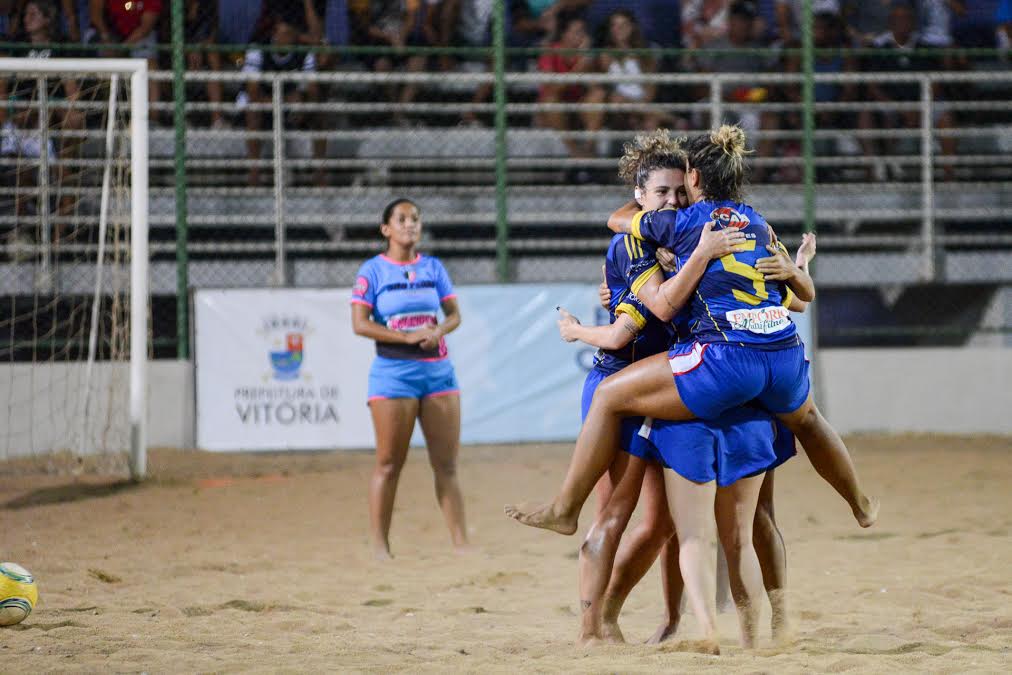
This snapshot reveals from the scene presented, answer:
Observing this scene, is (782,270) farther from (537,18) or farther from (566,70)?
(537,18)

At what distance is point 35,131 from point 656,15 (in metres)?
6.88

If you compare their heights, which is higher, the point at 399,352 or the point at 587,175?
the point at 587,175

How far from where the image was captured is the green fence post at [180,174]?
11625 mm

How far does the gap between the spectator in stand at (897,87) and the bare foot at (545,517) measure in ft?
33.4

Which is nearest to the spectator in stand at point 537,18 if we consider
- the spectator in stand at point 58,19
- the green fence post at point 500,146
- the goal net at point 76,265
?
the green fence post at point 500,146

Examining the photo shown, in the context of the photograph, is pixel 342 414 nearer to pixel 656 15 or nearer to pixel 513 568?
pixel 513 568

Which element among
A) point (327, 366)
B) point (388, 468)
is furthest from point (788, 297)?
point (327, 366)

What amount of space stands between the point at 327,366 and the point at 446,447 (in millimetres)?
4103

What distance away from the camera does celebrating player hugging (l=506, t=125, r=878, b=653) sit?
14.6 ft

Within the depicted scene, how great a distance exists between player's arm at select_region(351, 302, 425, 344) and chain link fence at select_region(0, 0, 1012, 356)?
4.94m

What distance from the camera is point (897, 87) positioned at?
1427cm

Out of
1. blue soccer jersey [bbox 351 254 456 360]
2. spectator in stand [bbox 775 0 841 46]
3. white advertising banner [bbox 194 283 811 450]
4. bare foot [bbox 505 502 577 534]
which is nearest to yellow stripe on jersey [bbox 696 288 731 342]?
bare foot [bbox 505 502 577 534]

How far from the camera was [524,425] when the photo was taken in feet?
38.0

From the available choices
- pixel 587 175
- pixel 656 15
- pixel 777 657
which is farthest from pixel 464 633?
pixel 656 15
